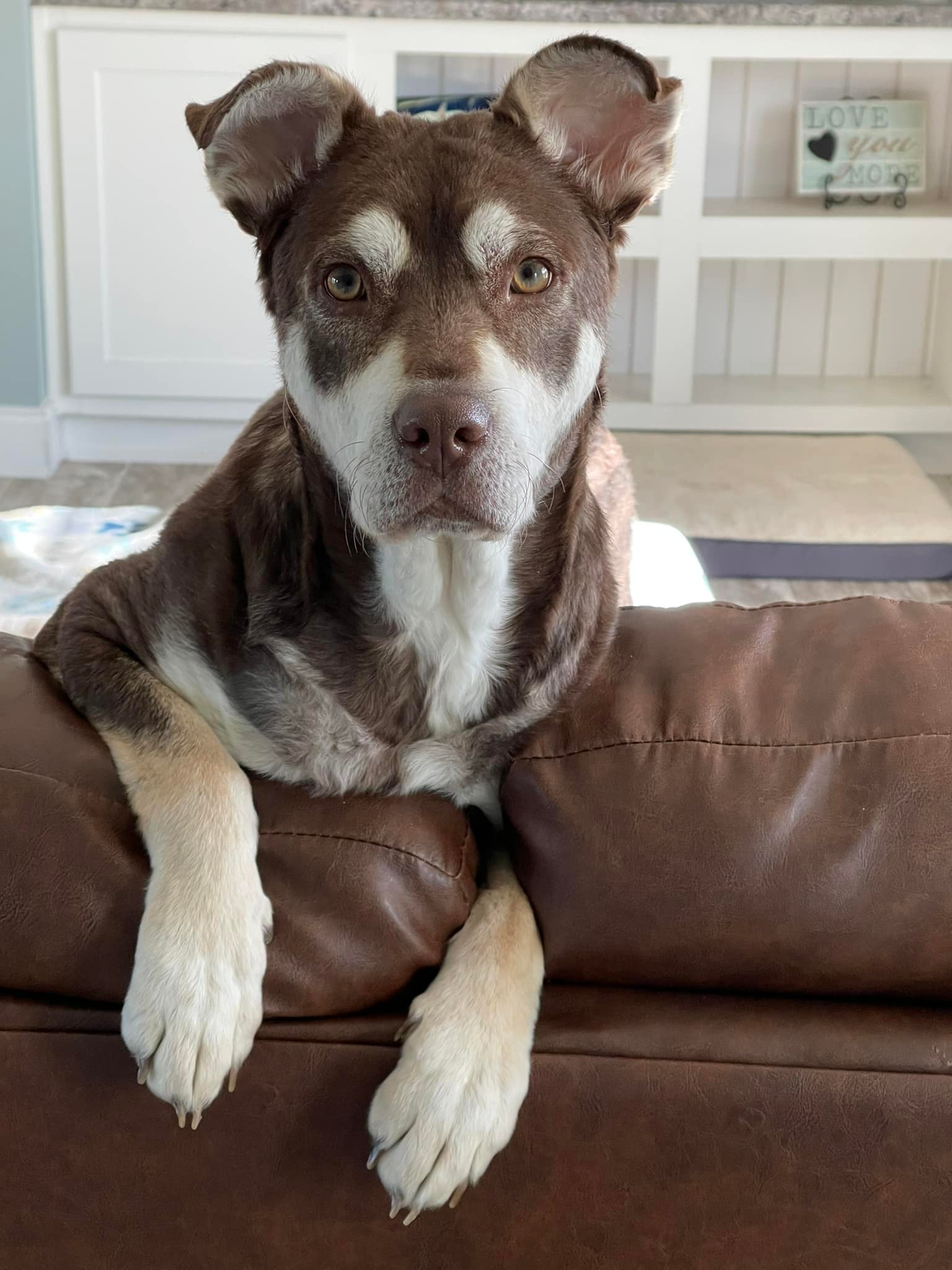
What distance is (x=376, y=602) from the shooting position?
1.58m

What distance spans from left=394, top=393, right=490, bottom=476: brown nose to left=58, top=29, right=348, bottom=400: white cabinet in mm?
3346

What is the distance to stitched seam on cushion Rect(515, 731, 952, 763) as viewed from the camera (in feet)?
3.94

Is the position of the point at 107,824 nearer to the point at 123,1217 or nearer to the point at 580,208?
the point at 123,1217

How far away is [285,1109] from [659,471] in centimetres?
342

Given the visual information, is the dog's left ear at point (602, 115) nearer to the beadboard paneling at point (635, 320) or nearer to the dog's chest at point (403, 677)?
the dog's chest at point (403, 677)

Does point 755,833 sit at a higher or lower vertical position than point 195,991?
higher

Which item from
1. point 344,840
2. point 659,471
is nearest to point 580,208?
point 344,840

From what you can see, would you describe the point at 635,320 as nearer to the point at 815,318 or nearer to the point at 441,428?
the point at 815,318

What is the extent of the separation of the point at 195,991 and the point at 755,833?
494 mm

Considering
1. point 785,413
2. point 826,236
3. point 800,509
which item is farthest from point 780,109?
point 800,509

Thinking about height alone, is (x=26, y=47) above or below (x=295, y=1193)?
above

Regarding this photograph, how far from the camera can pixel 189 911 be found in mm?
1224

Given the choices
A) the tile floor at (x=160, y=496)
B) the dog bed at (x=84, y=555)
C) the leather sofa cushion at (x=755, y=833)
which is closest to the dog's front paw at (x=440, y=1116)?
the leather sofa cushion at (x=755, y=833)

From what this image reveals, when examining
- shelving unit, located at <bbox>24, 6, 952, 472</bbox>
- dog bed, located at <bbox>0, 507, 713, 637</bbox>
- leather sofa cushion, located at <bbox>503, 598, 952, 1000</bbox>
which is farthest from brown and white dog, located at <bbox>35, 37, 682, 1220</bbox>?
shelving unit, located at <bbox>24, 6, 952, 472</bbox>
